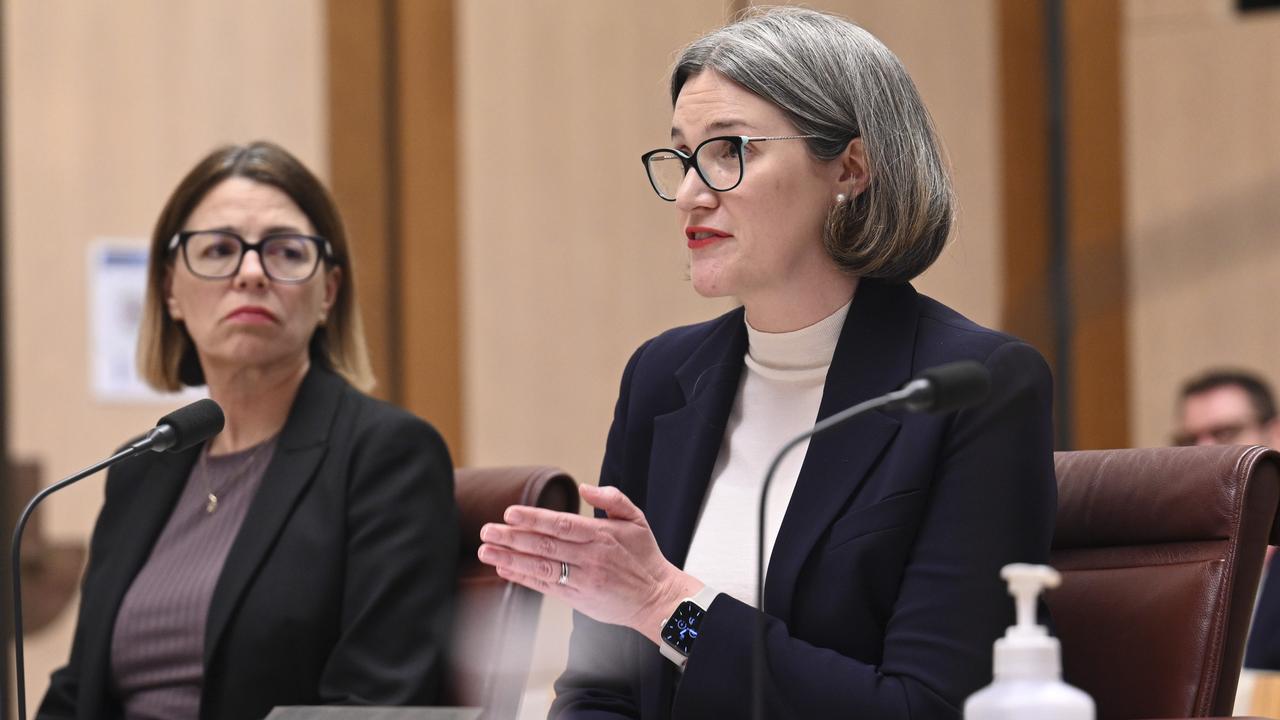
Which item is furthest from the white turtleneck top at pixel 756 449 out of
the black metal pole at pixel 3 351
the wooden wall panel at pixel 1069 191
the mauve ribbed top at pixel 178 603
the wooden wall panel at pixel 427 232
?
the wooden wall panel at pixel 1069 191

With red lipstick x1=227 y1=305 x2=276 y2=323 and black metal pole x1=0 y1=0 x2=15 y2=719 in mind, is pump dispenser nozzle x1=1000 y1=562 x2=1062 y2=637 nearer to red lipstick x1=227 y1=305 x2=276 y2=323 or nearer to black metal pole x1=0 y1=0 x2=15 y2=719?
red lipstick x1=227 y1=305 x2=276 y2=323

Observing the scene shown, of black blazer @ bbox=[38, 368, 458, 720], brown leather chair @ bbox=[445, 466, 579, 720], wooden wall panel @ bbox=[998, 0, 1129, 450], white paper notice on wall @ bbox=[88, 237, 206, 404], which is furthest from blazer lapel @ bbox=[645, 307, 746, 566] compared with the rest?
wooden wall panel @ bbox=[998, 0, 1129, 450]

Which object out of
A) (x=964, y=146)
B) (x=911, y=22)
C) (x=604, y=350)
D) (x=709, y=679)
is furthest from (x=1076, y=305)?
(x=709, y=679)

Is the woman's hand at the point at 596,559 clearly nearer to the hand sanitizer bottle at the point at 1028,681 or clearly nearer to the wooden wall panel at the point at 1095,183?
the hand sanitizer bottle at the point at 1028,681

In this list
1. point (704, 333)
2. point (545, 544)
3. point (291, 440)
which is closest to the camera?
point (545, 544)

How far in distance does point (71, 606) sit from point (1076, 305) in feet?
9.93

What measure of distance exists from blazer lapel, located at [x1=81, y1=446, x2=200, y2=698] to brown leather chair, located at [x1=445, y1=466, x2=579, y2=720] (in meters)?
0.50

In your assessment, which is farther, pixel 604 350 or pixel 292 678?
pixel 604 350

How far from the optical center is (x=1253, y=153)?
15.5ft

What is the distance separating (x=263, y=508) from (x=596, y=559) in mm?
939

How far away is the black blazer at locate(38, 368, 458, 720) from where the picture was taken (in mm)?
2203

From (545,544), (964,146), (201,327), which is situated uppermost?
(964,146)

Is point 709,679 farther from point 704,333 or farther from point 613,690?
point 704,333

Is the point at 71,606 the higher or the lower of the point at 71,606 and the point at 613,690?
the lower
